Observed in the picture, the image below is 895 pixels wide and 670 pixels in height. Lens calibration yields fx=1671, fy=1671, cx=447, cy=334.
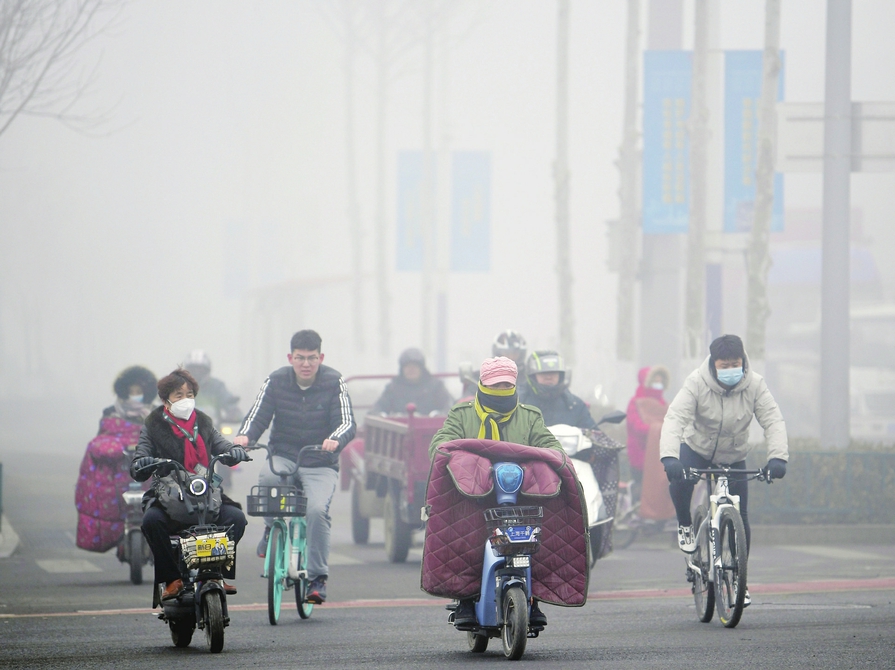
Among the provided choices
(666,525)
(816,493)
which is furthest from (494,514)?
(816,493)

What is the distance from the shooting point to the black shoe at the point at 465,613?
8.69 meters

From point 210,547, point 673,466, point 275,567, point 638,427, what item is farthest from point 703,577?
point 638,427

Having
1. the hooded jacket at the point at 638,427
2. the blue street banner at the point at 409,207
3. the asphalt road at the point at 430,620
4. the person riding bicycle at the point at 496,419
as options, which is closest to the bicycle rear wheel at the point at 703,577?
the asphalt road at the point at 430,620

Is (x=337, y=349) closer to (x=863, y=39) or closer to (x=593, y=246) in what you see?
(x=593, y=246)

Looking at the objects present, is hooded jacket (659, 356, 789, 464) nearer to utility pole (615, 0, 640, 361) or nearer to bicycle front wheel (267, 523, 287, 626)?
bicycle front wheel (267, 523, 287, 626)

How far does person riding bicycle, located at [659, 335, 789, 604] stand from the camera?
33.7ft

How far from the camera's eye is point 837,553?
1576cm

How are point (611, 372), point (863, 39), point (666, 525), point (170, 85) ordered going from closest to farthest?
point (666, 525)
point (611, 372)
point (863, 39)
point (170, 85)

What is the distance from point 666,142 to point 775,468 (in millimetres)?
13560

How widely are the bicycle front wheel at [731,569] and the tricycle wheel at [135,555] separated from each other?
498cm

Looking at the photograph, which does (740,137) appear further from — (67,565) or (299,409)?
(299,409)

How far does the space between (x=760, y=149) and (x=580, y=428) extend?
8.37m

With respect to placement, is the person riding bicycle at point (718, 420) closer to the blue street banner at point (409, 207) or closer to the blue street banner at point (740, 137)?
the blue street banner at point (740, 137)

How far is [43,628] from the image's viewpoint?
1021 cm
